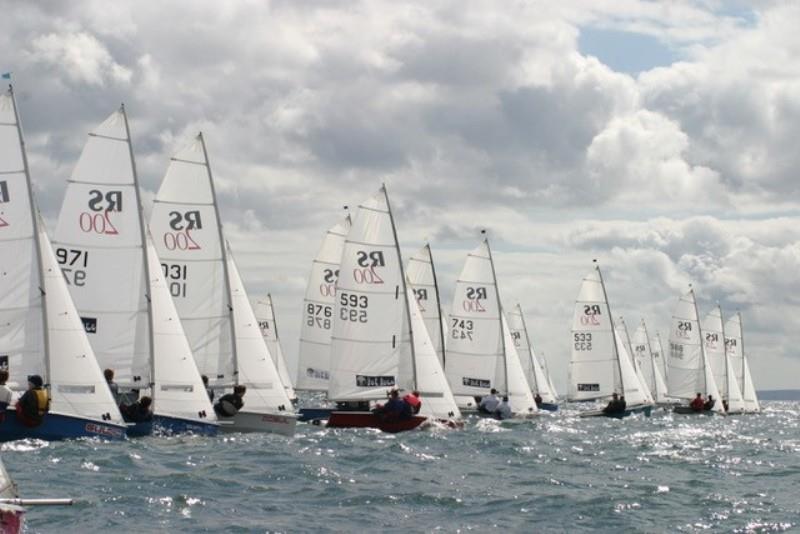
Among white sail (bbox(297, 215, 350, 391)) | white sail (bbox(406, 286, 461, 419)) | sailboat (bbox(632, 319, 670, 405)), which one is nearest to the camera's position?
white sail (bbox(406, 286, 461, 419))

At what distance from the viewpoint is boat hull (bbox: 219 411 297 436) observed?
2692 cm

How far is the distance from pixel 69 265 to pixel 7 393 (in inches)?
203

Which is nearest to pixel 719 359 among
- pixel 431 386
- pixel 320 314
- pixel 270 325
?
pixel 270 325

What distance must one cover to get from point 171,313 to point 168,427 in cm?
270

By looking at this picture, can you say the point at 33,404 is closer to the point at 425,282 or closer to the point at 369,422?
the point at 369,422

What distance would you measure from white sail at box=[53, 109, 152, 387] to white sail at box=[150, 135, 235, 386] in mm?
3336

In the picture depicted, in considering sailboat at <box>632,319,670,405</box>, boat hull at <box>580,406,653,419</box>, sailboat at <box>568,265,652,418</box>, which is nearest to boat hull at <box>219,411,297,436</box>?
boat hull at <box>580,406,653,419</box>

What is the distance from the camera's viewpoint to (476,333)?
4222cm

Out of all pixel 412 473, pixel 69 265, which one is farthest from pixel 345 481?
pixel 69 265

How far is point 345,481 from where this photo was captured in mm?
18547

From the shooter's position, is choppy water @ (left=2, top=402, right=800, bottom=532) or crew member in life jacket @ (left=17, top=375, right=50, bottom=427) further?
crew member in life jacket @ (left=17, top=375, right=50, bottom=427)

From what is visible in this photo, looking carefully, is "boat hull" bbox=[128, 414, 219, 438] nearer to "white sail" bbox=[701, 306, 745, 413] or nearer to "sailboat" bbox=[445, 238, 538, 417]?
"sailboat" bbox=[445, 238, 538, 417]

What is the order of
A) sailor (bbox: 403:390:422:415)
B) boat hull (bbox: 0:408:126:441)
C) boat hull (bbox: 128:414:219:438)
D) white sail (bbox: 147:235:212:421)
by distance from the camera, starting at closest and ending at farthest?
boat hull (bbox: 0:408:126:441) → boat hull (bbox: 128:414:219:438) → white sail (bbox: 147:235:212:421) → sailor (bbox: 403:390:422:415)

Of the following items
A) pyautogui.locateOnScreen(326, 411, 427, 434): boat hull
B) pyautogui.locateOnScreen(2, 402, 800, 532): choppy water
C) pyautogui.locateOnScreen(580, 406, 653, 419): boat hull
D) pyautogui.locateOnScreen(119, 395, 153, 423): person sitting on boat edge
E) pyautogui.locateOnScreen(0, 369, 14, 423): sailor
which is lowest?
pyautogui.locateOnScreen(2, 402, 800, 532): choppy water
